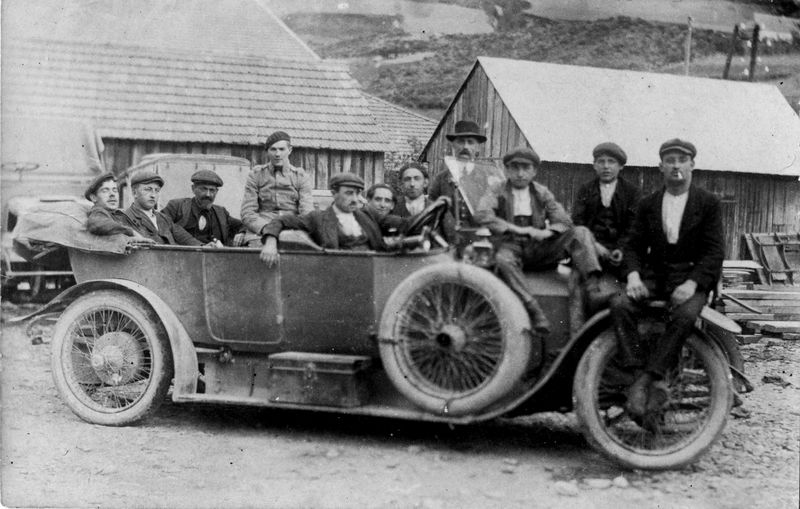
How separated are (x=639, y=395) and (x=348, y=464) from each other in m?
1.60

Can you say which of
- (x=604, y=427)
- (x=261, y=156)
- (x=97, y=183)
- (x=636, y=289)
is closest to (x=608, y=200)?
(x=636, y=289)

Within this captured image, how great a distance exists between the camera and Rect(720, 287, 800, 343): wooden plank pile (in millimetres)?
8391

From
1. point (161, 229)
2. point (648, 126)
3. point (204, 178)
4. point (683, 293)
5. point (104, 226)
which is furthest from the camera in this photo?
point (648, 126)

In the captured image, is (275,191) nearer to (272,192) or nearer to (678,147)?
(272,192)

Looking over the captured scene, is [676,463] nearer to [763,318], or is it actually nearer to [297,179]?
[297,179]

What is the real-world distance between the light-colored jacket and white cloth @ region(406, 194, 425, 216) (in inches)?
30.2

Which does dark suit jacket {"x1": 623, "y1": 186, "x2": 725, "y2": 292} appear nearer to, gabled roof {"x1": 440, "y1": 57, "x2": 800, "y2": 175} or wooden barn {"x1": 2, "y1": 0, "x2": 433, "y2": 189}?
wooden barn {"x1": 2, "y1": 0, "x2": 433, "y2": 189}

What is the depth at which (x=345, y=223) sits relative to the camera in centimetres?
469

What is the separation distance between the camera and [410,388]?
13.3 feet

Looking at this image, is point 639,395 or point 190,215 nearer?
point 639,395

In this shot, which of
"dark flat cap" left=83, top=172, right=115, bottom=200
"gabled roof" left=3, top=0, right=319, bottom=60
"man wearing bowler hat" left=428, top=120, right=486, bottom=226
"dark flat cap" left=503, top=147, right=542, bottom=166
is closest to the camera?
"dark flat cap" left=503, top=147, right=542, bottom=166

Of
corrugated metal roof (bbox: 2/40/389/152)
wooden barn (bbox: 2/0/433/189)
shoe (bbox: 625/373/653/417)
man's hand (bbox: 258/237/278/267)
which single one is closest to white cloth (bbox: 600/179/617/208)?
shoe (bbox: 625/373/653/417)

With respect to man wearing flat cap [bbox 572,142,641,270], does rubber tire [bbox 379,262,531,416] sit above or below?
below

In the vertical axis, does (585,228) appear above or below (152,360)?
above
